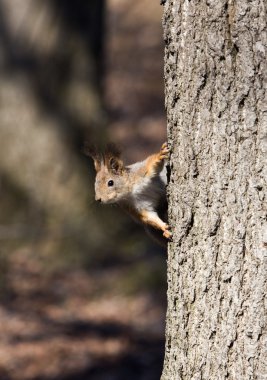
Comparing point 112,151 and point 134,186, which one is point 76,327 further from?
point 112,151

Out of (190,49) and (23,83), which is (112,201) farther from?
(23,83)

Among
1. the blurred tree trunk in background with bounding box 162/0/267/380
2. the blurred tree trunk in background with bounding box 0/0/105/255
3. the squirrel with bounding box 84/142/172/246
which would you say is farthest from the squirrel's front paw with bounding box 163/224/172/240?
the blurred tree trunk in background with bounding box 0/0/105/255

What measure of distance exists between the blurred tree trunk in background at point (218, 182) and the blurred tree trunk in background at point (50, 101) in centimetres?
448

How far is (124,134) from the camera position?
11.4 m

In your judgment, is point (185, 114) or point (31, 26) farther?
point (31, 26)

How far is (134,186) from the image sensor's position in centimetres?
377

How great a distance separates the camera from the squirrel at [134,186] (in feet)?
12.1

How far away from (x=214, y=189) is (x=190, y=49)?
53 centimetres

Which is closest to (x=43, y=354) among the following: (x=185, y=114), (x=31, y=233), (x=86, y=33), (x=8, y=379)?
(x=8, y=379)

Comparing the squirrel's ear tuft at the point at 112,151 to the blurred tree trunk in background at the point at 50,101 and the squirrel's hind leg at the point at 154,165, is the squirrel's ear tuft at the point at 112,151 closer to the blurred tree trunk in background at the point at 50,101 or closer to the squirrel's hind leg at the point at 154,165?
the squirrel's hind leg at the point at 154,165

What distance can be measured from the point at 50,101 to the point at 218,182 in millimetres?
4910

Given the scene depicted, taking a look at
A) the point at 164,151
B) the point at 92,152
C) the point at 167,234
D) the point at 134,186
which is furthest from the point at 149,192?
the point at 167,234

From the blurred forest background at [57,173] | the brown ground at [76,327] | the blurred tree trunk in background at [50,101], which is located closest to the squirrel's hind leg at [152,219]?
the brown ground at [76,327]

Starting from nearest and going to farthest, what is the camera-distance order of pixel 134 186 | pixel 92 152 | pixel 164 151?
1. pixel 164 151
2. pixel 92 152
3. pixel 134 186
